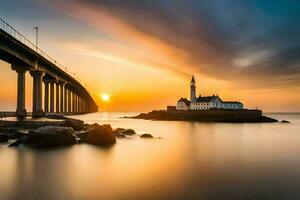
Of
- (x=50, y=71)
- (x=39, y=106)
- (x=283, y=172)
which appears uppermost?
(x=50, y=71)

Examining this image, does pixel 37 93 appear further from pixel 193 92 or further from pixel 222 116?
Answer: pixel 193 92

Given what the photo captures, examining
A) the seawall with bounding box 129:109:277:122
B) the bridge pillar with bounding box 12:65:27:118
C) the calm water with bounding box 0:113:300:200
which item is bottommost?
the calm water with bounding box 0:113:300:200

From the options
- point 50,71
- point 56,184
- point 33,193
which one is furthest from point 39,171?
point 50,71

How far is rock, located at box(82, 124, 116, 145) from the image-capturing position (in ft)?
98.5

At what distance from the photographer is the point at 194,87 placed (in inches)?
5753

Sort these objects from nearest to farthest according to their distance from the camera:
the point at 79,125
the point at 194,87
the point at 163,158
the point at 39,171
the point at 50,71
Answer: the point at 39,171 → the point at 163,158 → the point at 79,125 → the point at 50,71 → the point at 194,87

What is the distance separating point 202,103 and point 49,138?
122009 mm

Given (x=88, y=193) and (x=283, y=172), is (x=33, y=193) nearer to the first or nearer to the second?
(x=88, y=193)

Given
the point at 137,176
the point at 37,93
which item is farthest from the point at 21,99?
the point at 137,176

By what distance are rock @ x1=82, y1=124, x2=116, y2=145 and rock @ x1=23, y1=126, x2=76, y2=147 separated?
1.71 meters

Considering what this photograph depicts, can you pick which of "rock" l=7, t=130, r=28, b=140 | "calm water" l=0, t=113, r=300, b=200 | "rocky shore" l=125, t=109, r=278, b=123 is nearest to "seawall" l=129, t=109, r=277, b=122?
"rocky shore" l=125, t=109, r=278, b=123

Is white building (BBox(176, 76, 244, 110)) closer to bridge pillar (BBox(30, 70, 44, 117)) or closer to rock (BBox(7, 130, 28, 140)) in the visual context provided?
bridge pillar (BBox(30, 70, 44, 117))

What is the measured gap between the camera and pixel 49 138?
27578mm

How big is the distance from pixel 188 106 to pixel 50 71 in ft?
291
